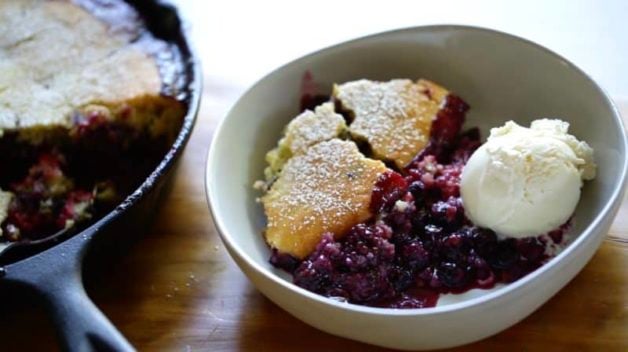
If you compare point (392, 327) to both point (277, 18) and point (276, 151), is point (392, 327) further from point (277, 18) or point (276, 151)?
point (277, 18)

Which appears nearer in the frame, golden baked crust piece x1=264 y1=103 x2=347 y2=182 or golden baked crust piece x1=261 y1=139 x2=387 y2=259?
golden baked crust piece x1=261 y1=139 x2=387 y2=259

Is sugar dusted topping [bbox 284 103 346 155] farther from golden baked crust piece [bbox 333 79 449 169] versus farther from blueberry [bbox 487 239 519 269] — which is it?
blueberry [bbox 487 239 519 269]

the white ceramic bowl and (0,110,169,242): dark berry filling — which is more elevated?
the white ceramic bowl

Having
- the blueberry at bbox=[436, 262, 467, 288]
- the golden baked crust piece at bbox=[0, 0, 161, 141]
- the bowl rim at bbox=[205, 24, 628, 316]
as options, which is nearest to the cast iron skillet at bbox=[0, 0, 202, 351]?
the bowl rim at bbox=[205, 24, 628, 316]

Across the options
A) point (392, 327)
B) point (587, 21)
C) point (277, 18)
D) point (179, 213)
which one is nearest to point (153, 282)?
point (179, 213)

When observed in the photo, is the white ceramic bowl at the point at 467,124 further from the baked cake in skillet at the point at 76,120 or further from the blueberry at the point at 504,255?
the baked cake in skillet at the point at 76,120

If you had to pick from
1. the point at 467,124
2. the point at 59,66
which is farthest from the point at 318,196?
the point at 59,66

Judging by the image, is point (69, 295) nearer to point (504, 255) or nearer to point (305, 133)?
point (305, 133)
